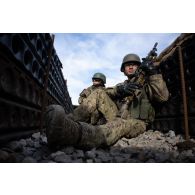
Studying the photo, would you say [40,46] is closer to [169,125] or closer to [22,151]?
[22,151]

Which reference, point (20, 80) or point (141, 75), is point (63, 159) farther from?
point (141, 75)

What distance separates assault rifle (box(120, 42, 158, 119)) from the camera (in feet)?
10.4

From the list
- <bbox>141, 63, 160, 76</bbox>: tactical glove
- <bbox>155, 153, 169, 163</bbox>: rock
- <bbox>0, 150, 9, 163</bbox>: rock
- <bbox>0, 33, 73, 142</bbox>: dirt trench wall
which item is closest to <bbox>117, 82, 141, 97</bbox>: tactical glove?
<bbox>141, 63, 160, 76</bbox>: tactical glove

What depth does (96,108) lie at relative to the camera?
3502mm

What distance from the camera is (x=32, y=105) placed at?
8.87 feet

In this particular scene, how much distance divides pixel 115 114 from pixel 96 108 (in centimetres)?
30

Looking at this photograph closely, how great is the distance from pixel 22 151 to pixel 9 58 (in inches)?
29.1

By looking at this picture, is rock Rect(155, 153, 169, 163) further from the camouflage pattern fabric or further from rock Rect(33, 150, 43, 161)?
rock Rect(33, 150, 43, 161)

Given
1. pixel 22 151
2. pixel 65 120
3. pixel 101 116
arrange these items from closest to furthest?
pixel 65 120, pixel 22 151, pixel 101 116

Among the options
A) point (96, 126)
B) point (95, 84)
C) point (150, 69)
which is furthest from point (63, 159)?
point (95, 84)

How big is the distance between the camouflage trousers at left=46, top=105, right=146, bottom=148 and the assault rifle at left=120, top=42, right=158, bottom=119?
65cm

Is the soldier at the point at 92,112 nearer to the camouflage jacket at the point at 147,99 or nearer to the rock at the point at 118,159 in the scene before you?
the camouflage jacket at the point at 147,99

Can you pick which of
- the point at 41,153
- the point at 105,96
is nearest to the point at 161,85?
the point at 105,96

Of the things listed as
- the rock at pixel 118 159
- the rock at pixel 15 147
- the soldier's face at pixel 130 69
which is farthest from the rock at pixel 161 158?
the soldier's face at pixel 130 69
